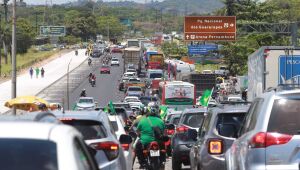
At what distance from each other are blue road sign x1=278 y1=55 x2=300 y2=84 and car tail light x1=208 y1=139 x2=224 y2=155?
47.1 ft

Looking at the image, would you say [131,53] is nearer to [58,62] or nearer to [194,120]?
[58,62]

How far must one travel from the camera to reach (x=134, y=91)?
77188 mm

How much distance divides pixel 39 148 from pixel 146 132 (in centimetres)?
1098

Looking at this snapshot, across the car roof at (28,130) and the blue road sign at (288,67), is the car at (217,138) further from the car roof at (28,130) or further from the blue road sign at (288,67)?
the blue road sign at (288,67)

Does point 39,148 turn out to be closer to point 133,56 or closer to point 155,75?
point 155,75

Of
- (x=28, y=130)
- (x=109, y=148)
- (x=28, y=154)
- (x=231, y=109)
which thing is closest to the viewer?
(x=28, y=154)

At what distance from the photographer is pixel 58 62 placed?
136m

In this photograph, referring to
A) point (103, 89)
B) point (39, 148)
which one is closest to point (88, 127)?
point (39, 148)

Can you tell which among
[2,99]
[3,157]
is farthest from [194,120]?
[2,99]

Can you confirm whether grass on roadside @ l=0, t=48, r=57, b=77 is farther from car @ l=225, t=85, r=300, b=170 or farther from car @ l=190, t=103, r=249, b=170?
car @ l=225, t=85, r=300, b=170

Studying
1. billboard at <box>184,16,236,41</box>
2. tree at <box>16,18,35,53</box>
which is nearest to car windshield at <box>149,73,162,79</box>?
billboard at <box>184,16,236,41</box>

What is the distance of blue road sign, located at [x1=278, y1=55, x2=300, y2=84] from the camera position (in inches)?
1118

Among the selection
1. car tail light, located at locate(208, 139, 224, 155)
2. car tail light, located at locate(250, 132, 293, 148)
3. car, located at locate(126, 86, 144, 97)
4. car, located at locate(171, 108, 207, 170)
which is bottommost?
car, located at locate(126, 86, 144, 97)

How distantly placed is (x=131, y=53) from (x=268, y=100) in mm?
108978
